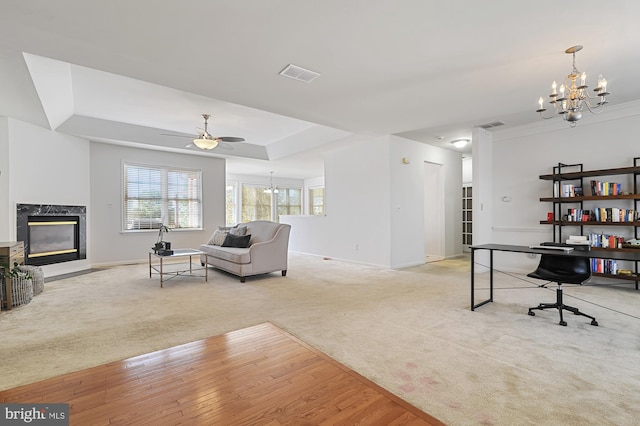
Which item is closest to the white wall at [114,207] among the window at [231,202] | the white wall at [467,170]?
the window at [231,202]

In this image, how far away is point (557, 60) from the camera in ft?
9.87

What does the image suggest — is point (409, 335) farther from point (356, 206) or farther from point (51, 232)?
point (51, 232)

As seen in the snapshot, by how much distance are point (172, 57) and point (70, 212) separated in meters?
4.58

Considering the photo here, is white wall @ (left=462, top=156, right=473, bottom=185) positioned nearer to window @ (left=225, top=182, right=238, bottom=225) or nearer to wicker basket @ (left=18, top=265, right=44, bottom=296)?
window @ (left=225, top=182, right=238, bottom=225)

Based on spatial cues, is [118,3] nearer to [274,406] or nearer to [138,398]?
[138,398]

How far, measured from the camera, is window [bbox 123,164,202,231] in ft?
22.5

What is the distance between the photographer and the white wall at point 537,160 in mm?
4559

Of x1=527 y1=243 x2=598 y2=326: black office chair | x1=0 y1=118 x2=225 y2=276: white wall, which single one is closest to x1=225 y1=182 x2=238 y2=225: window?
x1=0 y1=118 x2=225 y2=276: white wall

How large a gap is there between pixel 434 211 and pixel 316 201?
612cm

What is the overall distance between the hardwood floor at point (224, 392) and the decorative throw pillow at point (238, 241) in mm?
3181

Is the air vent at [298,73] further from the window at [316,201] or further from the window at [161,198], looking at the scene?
the window at [316,201]

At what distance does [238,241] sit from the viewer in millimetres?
5531

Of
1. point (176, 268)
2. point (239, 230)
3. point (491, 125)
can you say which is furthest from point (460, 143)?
point (176, 268)

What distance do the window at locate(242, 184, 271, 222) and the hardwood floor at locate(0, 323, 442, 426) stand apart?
30.3ft
